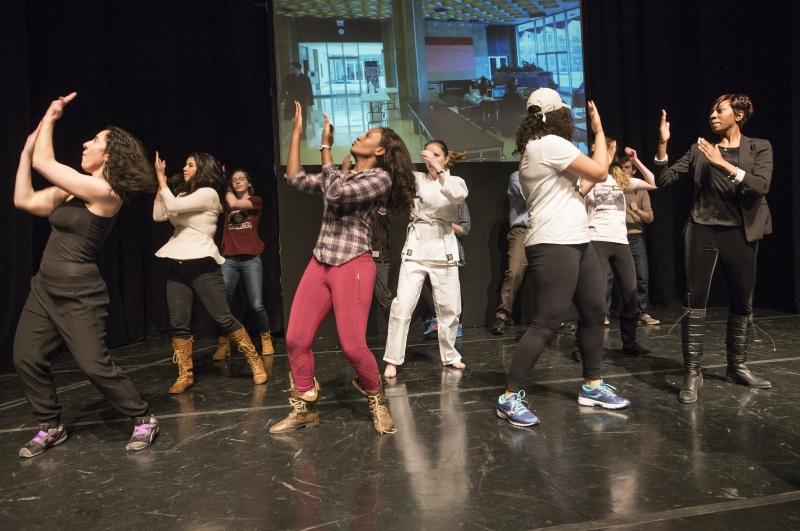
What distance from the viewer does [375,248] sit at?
16.7 feet

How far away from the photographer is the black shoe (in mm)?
5648

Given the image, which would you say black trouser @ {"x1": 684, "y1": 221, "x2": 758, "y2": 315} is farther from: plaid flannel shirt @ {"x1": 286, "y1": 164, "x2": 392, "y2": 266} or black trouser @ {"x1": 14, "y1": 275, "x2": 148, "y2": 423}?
black trouser @ {"x1": 14, "y1": 275, "x2": 148, "y2": 423}

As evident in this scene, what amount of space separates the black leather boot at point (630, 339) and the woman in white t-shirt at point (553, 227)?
1.48m

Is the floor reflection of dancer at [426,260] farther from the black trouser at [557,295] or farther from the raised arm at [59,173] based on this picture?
the raised arm at [59,173]

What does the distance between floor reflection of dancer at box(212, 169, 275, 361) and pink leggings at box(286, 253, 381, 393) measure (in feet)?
6.76

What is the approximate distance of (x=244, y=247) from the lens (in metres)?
5.00

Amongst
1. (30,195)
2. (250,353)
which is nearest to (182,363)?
(250,353)

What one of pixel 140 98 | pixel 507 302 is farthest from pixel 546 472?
pixel 140 98

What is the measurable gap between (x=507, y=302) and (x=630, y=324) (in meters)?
1.42

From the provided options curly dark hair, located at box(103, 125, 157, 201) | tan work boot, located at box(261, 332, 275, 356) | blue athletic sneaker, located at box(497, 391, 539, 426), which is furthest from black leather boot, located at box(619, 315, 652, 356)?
curly dark hair, located at box(103, 125, 157, 201)

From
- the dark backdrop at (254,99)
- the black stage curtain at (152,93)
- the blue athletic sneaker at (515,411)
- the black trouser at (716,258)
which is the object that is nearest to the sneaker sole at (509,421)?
the blue athletic sneaker at (515,411)

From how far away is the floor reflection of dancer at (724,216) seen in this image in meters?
3.41

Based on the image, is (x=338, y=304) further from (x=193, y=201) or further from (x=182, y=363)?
(x=182, y=363)

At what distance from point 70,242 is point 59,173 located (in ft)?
1.06
